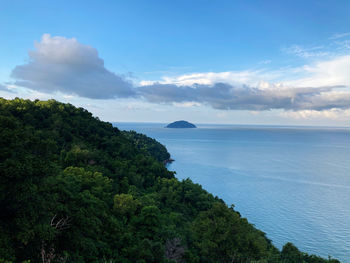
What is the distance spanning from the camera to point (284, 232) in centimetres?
5403

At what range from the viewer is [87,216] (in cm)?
1883

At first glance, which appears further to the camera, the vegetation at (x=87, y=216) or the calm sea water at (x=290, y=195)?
the calm sea water at (x=290, y=195)

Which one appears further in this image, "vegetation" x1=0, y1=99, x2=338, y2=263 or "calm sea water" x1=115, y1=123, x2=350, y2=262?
"calm sea water" x1=115, y1=123, x2=350, y2=262

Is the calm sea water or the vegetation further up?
the vegetation

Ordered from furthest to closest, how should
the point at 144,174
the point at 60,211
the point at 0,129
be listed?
1. the point at 144,174
2. the point at 60,211
3. the point at 0,129

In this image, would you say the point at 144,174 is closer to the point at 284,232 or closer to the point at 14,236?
the point at 284,232

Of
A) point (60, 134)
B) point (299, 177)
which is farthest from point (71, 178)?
point (299, 177)

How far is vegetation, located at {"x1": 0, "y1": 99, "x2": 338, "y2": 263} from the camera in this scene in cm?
1255

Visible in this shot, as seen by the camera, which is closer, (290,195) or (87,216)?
(87,216)

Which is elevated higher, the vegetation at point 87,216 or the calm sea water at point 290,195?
the vegetation at point 87,216

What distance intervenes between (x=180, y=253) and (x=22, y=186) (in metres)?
19.8

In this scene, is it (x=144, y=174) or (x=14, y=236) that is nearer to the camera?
(x=14, y=236)

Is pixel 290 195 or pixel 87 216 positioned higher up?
pixel 87 216

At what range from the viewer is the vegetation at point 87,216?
12.5m
